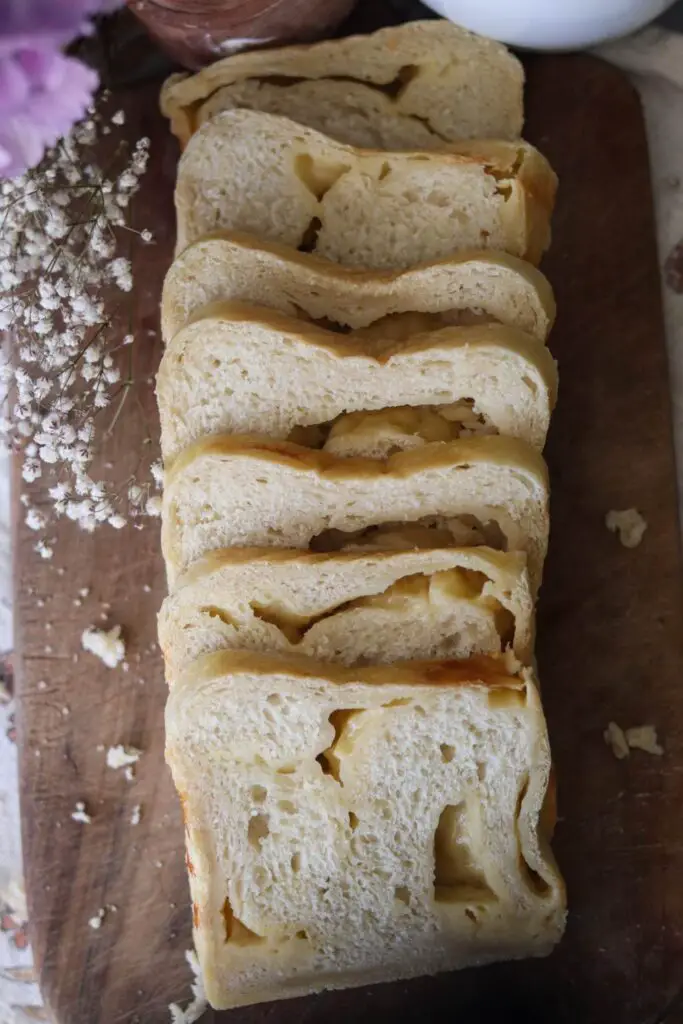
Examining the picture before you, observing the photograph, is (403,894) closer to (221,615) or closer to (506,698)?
(506,698)

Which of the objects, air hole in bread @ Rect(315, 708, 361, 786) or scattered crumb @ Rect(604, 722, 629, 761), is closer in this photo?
air hole in bread @ Rect(315, 708, 361, 786)

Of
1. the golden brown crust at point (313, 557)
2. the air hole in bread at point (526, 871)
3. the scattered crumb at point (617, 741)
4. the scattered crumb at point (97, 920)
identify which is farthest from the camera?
the scattered crumb at point (97, 920)

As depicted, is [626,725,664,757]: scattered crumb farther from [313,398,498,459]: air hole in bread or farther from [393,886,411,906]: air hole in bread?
[313,398,498,459]: air hole in bread

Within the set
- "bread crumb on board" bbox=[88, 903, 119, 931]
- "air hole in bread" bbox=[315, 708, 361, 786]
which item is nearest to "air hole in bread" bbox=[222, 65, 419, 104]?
"air hole in bread" bbox=[315, 708, 361, 786]

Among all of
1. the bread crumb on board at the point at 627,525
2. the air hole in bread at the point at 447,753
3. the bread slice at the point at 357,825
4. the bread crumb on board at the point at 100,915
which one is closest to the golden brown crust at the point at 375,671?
the bread slice at the point at 357,825

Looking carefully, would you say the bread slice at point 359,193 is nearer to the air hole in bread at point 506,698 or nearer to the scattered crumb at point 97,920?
the air hole in bread at point 506,698
